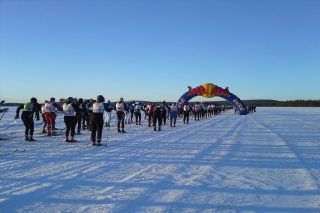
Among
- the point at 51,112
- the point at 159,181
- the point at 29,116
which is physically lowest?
the point at 159,181

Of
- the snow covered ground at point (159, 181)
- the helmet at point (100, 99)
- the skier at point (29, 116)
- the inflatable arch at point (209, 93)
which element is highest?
the inflatable arch at point (209, 93)

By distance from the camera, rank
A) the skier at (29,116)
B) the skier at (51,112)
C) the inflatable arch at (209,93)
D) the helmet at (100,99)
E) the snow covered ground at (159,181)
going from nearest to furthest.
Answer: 1. the snow covered ground at (159,181)
2. the helmet at (100,99)
3. the skier at (29,116)
4. the skier at (51,112)
5. the inflatable arch at (209,93)

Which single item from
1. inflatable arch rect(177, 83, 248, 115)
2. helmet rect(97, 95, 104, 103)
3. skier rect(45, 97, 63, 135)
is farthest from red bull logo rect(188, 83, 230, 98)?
helmet rect(97, 95, 104, 103)

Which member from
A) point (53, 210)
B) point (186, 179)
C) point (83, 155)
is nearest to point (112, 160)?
point (83, 155)

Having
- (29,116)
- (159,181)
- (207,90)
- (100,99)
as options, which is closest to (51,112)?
(29,116)

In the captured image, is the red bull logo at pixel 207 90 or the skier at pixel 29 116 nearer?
the skier at pixel 29 116

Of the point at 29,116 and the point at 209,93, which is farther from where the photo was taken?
the point at 209,93

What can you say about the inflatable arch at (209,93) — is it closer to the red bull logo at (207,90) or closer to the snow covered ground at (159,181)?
the red bull logo at (207,90)

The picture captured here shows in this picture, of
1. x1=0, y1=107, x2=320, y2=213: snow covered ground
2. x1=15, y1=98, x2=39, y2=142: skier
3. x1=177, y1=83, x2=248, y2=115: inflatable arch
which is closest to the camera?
x1=0, y1=107, x2=320, y2=213: snow covered ground

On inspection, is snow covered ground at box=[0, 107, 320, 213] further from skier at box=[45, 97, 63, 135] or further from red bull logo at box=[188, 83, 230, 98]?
red bull logo at box=[188, 83, 230, 98]

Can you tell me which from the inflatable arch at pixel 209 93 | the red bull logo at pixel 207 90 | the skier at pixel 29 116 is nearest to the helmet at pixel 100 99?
the skier at pixel 29 116

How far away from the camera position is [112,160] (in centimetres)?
647

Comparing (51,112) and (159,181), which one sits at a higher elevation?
(51,112)

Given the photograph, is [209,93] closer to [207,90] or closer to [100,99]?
[207,90]
